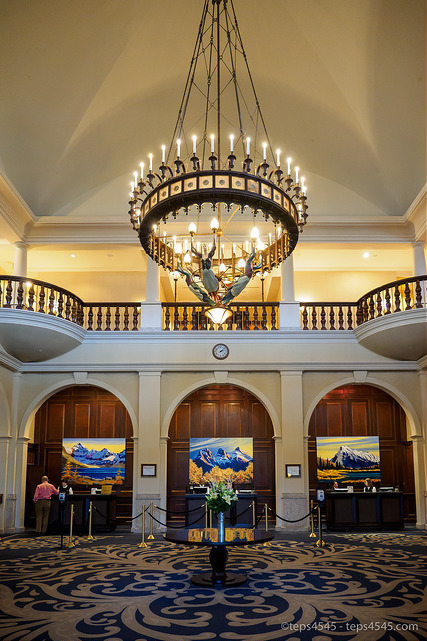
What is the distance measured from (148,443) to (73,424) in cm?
310

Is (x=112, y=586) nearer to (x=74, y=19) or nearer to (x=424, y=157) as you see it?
(x=74, y=19)

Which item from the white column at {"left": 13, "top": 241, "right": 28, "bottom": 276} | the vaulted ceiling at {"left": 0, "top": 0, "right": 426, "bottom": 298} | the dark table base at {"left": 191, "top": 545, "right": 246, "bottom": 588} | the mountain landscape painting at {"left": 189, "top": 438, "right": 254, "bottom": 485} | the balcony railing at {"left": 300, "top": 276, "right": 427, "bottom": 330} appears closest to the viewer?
the dark table base at {"left": 191, "top": 545, "right": 246, "bottom": 588}

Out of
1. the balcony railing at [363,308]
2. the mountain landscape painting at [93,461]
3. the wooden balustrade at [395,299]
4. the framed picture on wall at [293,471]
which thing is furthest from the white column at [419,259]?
the mountain landscape painting at [93,461]

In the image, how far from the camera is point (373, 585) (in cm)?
730

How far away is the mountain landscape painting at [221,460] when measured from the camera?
1482 cm

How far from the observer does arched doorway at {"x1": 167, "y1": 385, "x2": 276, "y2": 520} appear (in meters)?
14.8

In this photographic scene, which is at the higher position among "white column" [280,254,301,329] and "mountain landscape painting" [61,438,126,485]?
"white column" [280,254,301,329]

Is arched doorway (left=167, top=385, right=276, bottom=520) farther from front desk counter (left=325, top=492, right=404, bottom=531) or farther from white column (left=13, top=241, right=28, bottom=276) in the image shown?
white column (left=13, top=241, right=28, bottom=276)

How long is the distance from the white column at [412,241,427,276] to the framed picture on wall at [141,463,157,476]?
24.9ft

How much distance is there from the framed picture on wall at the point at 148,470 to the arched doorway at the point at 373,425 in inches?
172

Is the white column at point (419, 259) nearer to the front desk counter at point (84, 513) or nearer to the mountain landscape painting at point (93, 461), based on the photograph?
the mountain landscape painting at point (93, 461)

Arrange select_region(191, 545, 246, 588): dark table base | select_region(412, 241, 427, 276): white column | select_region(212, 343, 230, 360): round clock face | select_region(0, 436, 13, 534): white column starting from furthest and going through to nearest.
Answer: select_region(412, 241, 427, 276): white column, select_region(212, 343, 230, 360): round clock face, select_region(0, 436, 13, 534): white column, select_region(191, 545, 246, 588): dark table base

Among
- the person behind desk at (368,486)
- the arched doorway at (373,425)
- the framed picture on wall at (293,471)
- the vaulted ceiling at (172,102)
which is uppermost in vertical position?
the vaulted ceiling at (172,102)

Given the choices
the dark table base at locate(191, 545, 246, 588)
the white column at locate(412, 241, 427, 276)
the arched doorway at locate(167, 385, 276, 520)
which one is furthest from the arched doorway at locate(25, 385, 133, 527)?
the white column at locate(412, 241, 427, 276)
